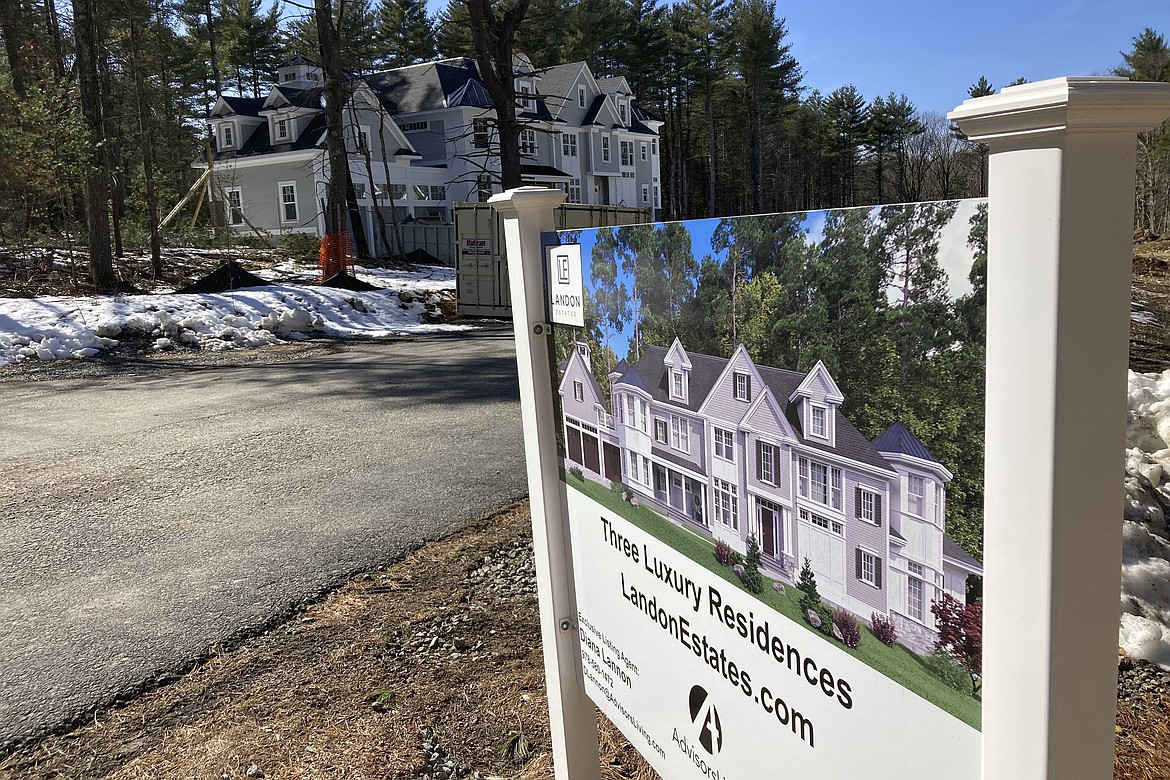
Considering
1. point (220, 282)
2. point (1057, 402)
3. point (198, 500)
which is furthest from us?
point (220, 282)

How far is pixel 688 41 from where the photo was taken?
63438 millimetres

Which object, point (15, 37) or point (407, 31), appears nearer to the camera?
point (15, 37)

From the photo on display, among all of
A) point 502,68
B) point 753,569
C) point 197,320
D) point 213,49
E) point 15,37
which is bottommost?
point 197,320

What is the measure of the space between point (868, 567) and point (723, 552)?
0.41 meters

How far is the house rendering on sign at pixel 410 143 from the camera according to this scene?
119 ft

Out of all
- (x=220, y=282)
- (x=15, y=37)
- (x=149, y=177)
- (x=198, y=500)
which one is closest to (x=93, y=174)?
(x=220, y=282)

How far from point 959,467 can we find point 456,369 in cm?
1088

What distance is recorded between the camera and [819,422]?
1413 millimetres

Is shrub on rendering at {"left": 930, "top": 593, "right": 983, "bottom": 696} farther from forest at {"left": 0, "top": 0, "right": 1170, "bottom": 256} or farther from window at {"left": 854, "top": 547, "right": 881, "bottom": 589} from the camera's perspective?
forest at {"left": 0, "top": 0, "right": 1170, "bottom": 256}

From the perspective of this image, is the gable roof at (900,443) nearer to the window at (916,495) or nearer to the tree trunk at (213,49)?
the window at (916,495)

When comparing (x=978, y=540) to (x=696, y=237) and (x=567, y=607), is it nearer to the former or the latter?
(x=696, y=237)

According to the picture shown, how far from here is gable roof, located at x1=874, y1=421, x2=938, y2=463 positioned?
4.04ft

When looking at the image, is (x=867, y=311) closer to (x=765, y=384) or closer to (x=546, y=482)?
(x=765, y=384)

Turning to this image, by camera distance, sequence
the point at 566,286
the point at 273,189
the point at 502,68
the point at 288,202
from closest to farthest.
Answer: the point at 566,286
the point at 502,68
the point at 288,202
the point at 273,189
